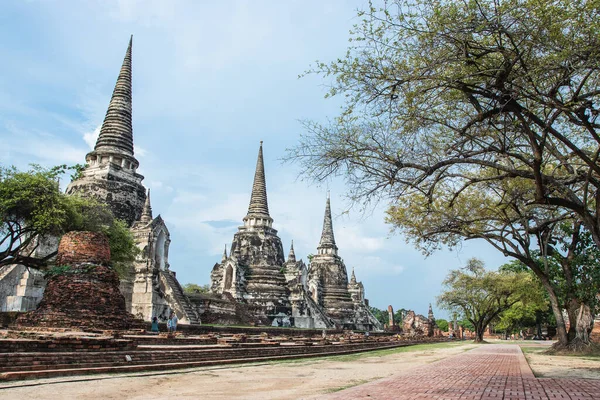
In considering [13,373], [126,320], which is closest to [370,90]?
[13,373]

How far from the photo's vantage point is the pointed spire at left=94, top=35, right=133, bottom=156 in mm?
30594

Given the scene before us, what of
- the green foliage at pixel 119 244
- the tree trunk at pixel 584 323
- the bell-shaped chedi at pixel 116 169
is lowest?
the tree trunk at pixel 584 323

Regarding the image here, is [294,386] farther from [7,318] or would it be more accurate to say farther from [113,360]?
[7,318]

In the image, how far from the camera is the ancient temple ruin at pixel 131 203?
26.7 meters

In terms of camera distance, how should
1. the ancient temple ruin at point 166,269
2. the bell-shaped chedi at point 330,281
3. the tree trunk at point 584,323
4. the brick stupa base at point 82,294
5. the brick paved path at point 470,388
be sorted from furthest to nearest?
the bell-shaped chedi at point 330,281
the ancient temple ruin at point 166,269
the tree trunk at point 584,323
the brick stupa base at point 82,294
the brick paved path at point 470,388

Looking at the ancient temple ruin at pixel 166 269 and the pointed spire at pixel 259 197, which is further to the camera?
the pointed spire at pixel 259 197

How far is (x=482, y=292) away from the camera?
37.8 metres

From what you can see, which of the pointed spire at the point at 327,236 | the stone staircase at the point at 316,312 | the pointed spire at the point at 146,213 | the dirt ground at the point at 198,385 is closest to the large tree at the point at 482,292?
the stone staircase at the point at 316,312

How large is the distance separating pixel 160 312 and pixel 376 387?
2103 cm

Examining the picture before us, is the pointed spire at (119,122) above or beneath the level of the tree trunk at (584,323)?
above

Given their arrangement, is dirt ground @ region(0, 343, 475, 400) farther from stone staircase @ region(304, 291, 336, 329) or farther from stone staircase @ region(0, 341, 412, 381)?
stone staircase @ region(304, 291, 336, 329)

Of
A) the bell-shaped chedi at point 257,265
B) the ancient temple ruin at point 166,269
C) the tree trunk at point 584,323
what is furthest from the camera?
the bell-shaped chedi at point 257,265

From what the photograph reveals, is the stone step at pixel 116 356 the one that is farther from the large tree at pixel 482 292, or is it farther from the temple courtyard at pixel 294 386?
the large tree at pixel 482 292

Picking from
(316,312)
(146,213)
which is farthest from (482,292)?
(146,213)
